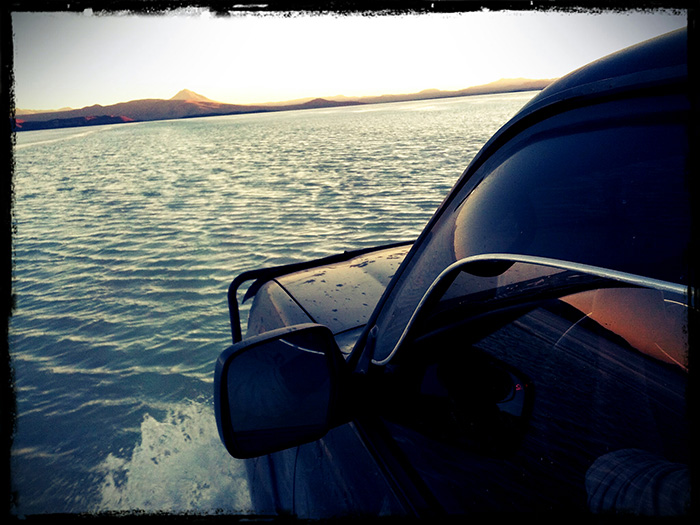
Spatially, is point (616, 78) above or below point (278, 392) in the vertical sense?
above

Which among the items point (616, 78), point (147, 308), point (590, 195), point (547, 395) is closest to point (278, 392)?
point (547, 395)

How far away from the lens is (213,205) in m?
11.2

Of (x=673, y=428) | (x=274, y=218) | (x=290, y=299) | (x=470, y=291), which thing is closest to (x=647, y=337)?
(x=673, y=428)

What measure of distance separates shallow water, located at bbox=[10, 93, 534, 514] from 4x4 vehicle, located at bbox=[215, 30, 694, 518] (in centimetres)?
206

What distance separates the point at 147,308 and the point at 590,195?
5.84 meters

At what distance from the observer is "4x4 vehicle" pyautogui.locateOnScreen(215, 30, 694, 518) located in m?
0.69

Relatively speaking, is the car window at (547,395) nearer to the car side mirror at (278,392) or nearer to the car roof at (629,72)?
the car side mirror at (278,392)

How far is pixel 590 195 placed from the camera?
2.41ft

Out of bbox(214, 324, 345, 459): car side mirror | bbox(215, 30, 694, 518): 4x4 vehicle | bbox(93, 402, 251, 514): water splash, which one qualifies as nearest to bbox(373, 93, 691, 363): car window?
bbox(215, 30, 694, 518): 4x4 vehicle

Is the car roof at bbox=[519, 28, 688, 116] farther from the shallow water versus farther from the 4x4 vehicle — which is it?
the shallow water

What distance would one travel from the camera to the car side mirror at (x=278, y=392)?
1090 mm

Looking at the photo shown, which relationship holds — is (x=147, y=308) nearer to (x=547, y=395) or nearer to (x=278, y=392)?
(x=278, y=392)

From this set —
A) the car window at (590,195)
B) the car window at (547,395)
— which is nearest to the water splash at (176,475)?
the car window at (547,395)

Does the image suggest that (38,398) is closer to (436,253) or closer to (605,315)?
(436,253)
